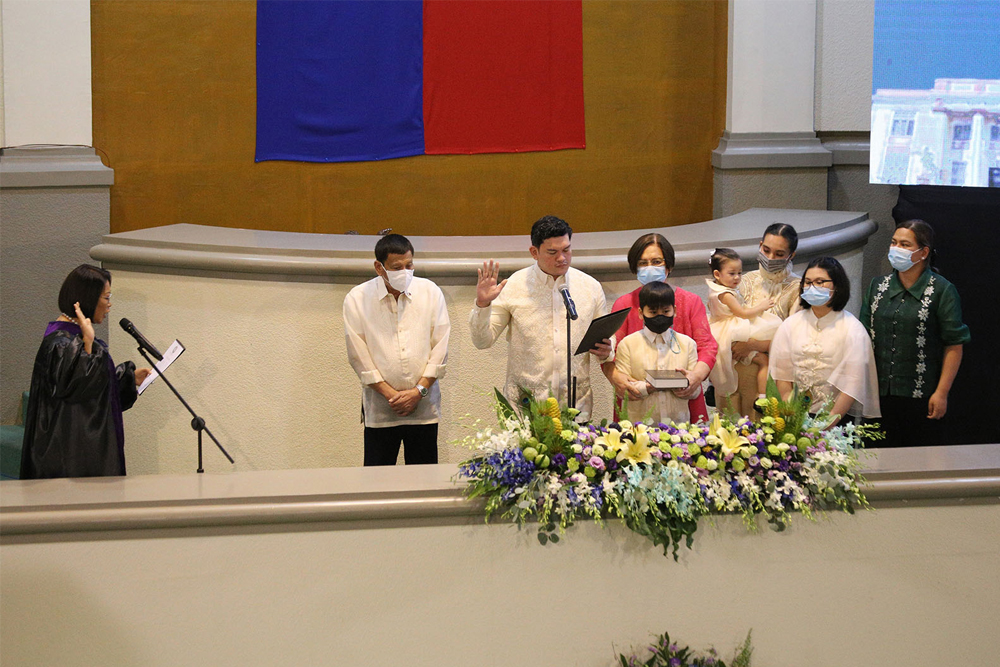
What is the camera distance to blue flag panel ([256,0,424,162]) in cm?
702

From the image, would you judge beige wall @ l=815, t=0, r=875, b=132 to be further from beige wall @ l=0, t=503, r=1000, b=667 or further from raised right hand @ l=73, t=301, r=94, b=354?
raised right hand @ l=73, t=301, r=94, b=354

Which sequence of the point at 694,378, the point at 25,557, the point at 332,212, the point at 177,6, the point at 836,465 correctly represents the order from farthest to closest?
the point at 332,212 → the point at 177,6 → the point at 694,378 → the point at 836,465 → the point at 25,557

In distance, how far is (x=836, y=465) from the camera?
2.92m

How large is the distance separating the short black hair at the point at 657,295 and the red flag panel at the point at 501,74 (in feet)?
13.1

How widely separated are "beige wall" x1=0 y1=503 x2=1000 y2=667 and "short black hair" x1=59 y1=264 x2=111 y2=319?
121 centimetres

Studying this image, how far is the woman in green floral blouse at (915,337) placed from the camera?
161 inches

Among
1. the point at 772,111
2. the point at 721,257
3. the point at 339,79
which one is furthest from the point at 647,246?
the point at 339,79

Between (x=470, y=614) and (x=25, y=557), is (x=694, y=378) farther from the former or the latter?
(x=25, y=557)

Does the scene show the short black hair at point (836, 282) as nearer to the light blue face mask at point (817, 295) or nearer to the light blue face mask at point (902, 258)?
the light blue face mask at point (817, 295)

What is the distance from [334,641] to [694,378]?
1584 millimetres

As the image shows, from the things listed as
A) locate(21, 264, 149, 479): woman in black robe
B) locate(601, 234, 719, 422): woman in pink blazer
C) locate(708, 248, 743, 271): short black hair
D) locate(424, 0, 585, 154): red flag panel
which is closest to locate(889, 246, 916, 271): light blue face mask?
locate(708, 248, 743, 271): short black hair

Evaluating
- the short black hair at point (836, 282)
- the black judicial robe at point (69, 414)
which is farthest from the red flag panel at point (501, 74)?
the black judicial robe at point (69, 414)

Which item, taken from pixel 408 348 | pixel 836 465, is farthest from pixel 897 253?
pixel 408 348

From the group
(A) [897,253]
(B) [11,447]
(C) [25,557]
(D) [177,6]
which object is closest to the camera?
(C) [25,557]
